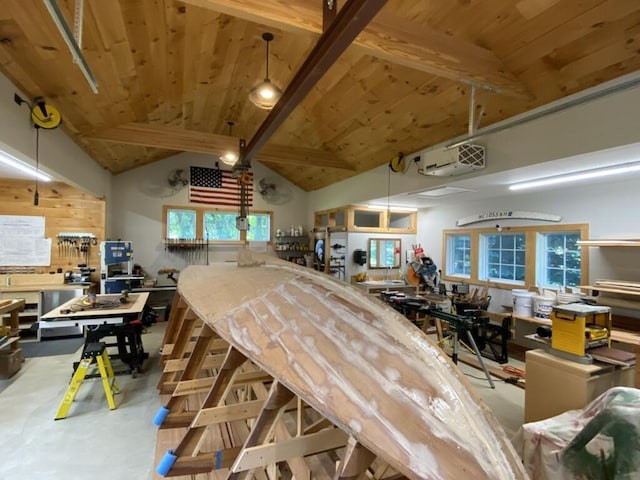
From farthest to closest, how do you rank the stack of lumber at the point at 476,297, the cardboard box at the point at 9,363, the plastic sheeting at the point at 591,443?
the stack of lumber at the point at 476,297 < the cardboard box at the point at 9,363 < the plastic sheeting at the point at 591,443

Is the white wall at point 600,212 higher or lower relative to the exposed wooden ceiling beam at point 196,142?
lower

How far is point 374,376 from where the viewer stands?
0.95 metres

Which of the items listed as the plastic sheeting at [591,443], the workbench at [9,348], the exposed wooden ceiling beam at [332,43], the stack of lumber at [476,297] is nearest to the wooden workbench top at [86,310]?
the workbench at [9,348]

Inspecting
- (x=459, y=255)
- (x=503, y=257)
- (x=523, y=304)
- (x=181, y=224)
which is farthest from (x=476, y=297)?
(x=181, y=224)

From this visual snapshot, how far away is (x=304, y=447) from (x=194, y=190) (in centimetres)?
691

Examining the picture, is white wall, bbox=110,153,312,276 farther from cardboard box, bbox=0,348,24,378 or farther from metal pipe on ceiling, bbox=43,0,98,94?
metal pipe on ceiling, bbox=43,0,98,94

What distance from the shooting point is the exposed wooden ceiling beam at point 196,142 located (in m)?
4.24

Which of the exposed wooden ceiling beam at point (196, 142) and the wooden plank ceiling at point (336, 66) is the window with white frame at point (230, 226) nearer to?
the exposed wooden ceiling beam at point (196, 142)

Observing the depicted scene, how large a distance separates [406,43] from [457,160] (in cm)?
142

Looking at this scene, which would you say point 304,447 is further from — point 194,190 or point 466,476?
point 194,190

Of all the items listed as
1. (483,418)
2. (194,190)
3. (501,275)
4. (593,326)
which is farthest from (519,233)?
(194,190)

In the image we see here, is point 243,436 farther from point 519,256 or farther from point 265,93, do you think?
point 519,256

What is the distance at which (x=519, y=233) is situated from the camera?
482 centimetres

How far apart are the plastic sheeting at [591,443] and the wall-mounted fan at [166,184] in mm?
7209
